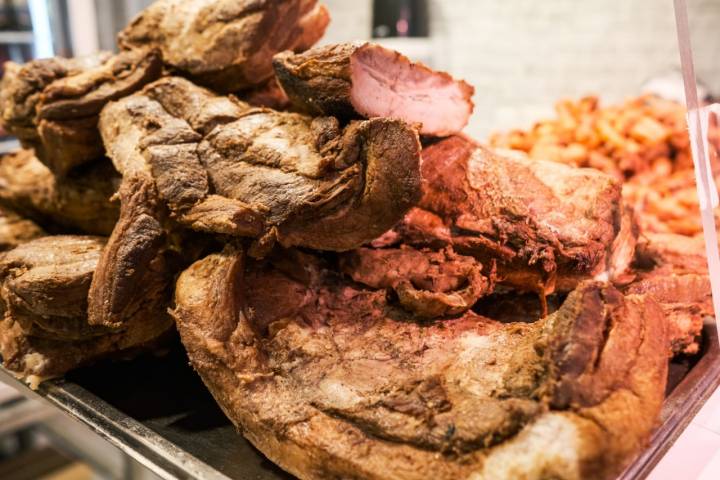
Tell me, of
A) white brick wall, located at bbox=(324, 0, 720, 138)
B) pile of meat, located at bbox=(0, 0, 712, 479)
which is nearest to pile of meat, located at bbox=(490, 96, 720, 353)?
white brick wall, located at bbox=(324, 0, 720, 138)

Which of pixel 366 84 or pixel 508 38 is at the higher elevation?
pixel 366 84

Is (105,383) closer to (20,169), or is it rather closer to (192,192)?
(192,192)

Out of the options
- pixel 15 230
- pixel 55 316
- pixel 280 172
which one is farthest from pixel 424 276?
pixel 15 230

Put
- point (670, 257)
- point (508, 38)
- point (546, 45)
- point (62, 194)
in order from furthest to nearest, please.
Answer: point (508, 38), point (546, 45), point (62, 194), point (670, 257)

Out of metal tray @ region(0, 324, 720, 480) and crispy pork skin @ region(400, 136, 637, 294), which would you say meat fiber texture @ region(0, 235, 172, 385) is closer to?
metal tray @ region(0, 324, 720, 480)

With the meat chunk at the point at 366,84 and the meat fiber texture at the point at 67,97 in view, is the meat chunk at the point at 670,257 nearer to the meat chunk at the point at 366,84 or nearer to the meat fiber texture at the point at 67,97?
the meat chunk at the point at 366,84

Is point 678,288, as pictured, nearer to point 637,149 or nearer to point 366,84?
point 366,84
